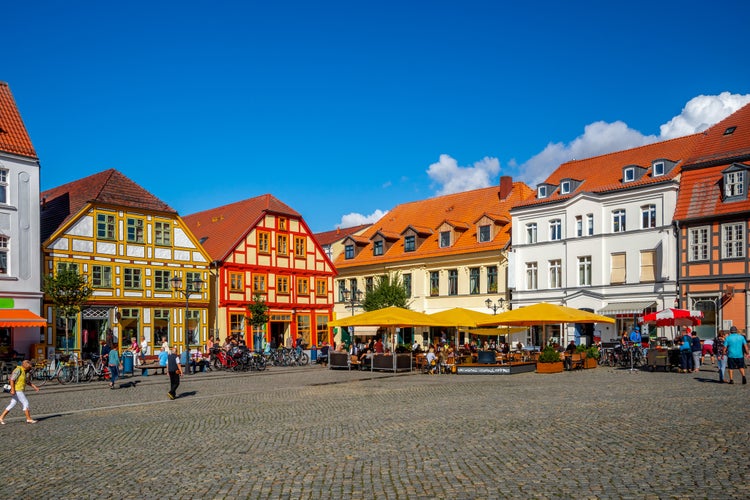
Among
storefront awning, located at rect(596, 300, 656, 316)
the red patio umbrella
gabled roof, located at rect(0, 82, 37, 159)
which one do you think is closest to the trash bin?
gabled roof, located at rect(0, 82, 37, 159)

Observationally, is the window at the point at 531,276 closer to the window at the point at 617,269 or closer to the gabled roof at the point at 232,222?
the window at the point at 617,269

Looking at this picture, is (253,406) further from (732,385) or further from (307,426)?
(732,385)

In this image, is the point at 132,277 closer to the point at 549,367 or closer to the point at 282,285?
the point at 282,285

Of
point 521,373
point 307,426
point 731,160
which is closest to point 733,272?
point 731,160

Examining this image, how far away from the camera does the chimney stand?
182 feet

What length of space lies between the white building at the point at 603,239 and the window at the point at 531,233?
0.06 m

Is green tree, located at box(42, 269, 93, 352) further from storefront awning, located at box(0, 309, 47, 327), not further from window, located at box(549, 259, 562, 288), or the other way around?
window, located at box(549, 259, 562, 288)

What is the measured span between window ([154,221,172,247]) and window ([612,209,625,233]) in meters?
25.4

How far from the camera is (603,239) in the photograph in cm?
4512

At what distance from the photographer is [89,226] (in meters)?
41.0

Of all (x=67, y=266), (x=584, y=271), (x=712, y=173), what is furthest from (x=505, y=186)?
(x=67, y=266)

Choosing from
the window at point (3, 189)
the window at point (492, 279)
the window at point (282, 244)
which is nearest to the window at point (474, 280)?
the window at point (492, 279)

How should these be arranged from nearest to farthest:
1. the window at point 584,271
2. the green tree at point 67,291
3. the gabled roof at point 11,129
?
1. the green tree at point 67,291
2. the gabled roof at point 11,129
3. the window at point 584,271

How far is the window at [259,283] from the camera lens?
50.2m
